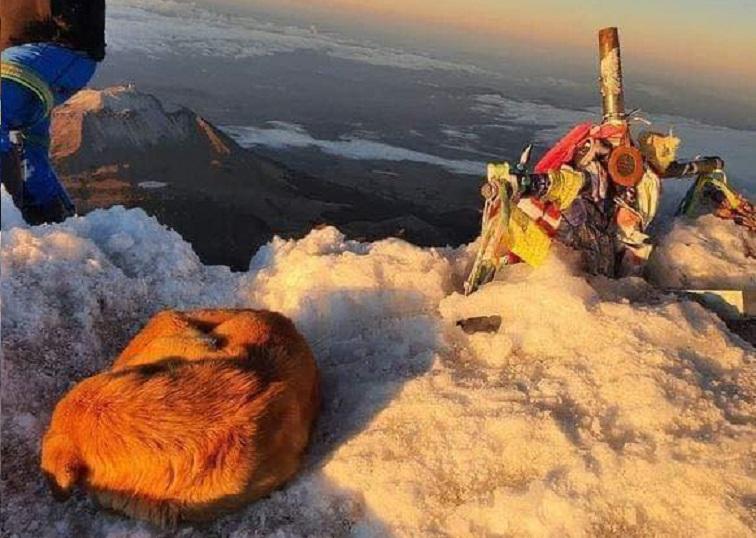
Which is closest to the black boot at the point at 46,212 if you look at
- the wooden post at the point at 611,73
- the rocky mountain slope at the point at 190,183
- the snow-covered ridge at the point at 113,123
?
the wooden post at the point at 611,73

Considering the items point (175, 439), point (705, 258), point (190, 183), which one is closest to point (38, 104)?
point (175, 439)

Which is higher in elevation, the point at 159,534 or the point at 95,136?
→ the point at 159,534

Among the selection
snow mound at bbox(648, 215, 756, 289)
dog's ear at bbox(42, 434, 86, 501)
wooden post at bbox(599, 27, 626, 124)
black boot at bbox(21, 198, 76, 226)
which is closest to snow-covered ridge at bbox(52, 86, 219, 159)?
black boot at bbox(21, 198, 76, 226)

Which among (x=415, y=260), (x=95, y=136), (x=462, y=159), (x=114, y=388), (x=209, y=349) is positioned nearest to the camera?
(x=114, y=388)

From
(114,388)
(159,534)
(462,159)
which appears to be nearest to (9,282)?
(114,388)

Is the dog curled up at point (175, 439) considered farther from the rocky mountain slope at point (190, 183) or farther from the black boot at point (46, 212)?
the rocky mountain slope at point (190, 183)

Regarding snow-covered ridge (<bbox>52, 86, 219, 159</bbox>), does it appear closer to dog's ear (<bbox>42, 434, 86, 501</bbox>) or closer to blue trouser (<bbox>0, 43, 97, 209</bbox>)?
blue trouser (<bbox>0, 43, 97, 209</bbox>)

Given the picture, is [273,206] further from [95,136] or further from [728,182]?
[728,182]
